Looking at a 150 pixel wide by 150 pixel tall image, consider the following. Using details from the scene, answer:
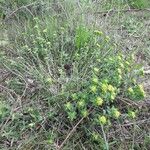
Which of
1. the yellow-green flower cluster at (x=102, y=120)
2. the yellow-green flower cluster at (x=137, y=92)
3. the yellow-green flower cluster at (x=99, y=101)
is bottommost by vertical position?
the yellow-green flower cluster at (x=102, y=120)

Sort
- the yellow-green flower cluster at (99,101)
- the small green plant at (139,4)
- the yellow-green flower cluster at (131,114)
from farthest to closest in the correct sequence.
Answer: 1. the small green plant at (139,4)
2. the yellow-green flower cluster at (131,114)
3. the yellow-green flower cluster at (99,101)

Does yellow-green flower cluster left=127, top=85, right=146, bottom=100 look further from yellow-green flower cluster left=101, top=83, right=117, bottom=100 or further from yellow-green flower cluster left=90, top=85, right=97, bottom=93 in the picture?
yellow-green flower cluster left=90, top=85, right=97, bottom=93

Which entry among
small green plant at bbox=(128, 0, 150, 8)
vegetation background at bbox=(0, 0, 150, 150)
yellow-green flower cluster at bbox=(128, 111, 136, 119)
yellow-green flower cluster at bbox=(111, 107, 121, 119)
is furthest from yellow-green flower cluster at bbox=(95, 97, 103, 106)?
small green plant at bbox=(128, 0, 150, 8)

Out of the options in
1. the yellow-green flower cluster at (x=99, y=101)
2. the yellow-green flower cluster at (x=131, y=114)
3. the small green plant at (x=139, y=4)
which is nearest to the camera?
the yellow-green flower cluster at (x=99, y=101)

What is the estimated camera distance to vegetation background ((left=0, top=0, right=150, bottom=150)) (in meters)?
2.61

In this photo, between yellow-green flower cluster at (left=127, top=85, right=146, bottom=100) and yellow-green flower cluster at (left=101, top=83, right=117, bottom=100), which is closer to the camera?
yellow-green flower cluster at (left=101, top=83, right=117, bottom=100)

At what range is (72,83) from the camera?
2826 mm

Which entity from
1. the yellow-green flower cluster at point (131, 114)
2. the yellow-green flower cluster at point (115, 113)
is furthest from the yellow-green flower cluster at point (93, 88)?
the yellow-green flower cluster at point (131, 114)

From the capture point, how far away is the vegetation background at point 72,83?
2613 millimetres

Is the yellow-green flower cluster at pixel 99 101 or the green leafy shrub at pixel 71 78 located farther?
the green leafy shrub at pixel 71 78

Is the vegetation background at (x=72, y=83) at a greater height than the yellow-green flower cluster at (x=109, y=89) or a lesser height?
lesser

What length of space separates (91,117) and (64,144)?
10.6 inches

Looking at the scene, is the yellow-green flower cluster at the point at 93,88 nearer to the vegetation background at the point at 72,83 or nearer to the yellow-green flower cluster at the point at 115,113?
the vegetation background at the point at 72,83

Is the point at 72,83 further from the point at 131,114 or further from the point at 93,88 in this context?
the point at 131,114
